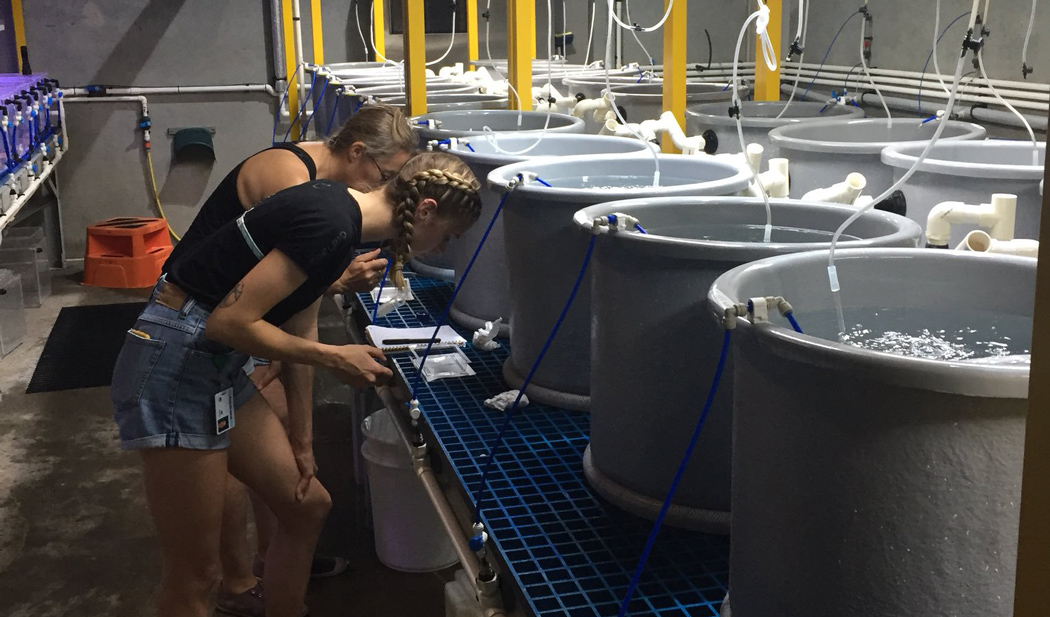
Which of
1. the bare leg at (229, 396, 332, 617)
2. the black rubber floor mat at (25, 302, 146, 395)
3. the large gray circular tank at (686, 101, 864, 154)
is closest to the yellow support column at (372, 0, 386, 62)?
the black rubber floor mat at (25, 302, 146, 395)

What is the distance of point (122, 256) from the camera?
235 inches

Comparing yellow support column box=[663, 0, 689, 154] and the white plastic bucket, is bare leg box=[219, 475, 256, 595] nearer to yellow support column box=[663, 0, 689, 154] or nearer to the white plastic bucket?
the white plastic bucket

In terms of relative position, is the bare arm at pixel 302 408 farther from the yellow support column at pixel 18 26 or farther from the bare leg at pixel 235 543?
the yellow support column at pixel 18 26

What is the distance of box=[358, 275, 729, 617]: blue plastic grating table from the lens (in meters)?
1.32

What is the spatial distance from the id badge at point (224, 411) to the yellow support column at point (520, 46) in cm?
196

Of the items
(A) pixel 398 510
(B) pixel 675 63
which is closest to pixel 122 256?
(A) pixel 398 510

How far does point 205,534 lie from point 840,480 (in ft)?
4.15

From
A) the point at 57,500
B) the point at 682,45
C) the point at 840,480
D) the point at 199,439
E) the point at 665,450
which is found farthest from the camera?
the point at 57,500

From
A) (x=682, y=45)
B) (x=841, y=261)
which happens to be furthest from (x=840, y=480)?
(x=682, y=45)

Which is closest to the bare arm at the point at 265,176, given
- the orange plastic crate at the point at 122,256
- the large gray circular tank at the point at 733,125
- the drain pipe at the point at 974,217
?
the drain pipe at the point at 974,217

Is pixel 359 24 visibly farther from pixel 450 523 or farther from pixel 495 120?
pixel 450 523

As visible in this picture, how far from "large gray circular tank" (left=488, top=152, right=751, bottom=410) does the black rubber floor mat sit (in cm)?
270

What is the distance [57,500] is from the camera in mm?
3354

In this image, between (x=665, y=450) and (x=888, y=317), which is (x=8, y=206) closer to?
(x=665, y=450)
